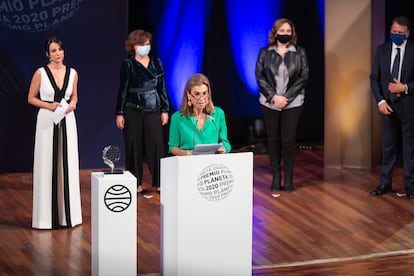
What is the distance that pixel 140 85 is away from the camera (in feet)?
27.9

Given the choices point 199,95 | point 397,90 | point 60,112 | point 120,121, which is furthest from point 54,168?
point 397,90

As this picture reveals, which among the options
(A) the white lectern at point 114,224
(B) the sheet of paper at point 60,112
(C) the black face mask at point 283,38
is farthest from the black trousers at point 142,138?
(A) the white lectern at point 114,224

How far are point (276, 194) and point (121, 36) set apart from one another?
2.64 m

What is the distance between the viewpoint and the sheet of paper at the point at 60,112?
24.4 feet

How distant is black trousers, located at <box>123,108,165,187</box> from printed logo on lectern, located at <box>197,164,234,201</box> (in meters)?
2.97

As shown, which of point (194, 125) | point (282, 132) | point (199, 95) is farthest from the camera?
point (282, 132)

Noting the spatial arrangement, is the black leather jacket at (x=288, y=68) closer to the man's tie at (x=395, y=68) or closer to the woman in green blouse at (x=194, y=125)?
the man's tie at (x=395, y=68)

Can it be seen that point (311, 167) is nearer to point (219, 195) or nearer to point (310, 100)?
point (310, 100)

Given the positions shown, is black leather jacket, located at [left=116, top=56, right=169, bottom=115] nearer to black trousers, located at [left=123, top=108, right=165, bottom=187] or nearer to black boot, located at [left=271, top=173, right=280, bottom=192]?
black trousers, located at [left=123, top=108, right=165, bottom=187]

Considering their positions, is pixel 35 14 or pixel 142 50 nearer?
pixel 142 50

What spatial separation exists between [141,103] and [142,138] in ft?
1.21

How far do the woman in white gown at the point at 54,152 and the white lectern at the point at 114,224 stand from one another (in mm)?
1648

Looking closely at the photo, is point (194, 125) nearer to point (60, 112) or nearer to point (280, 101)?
point (60, 112)

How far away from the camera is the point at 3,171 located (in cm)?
987
